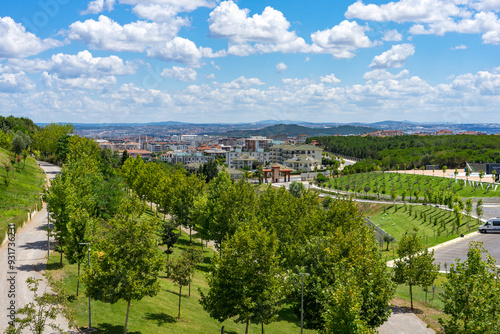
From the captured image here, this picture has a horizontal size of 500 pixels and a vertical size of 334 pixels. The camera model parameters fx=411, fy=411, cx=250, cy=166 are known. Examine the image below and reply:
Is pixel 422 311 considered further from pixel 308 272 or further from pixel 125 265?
pixel 125 265

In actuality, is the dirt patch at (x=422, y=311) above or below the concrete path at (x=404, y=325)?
below

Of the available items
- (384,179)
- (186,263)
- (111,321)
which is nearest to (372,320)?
(186,263)

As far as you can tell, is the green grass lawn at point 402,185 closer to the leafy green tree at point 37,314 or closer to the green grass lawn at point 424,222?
the green grass lawn at point 424,222

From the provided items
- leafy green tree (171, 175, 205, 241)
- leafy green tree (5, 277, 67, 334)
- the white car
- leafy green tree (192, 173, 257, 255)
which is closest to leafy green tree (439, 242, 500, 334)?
leafy green tree (5, 277, 67, 334)

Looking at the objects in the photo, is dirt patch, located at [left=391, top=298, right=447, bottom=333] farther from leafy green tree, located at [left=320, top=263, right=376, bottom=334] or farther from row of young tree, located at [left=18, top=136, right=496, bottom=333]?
leafy green tree, located at [left=320, top=263, right=376, bottom=334]

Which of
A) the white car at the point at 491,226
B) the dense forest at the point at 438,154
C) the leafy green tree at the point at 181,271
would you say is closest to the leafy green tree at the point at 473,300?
the leafy green tree at the point at 181,271
